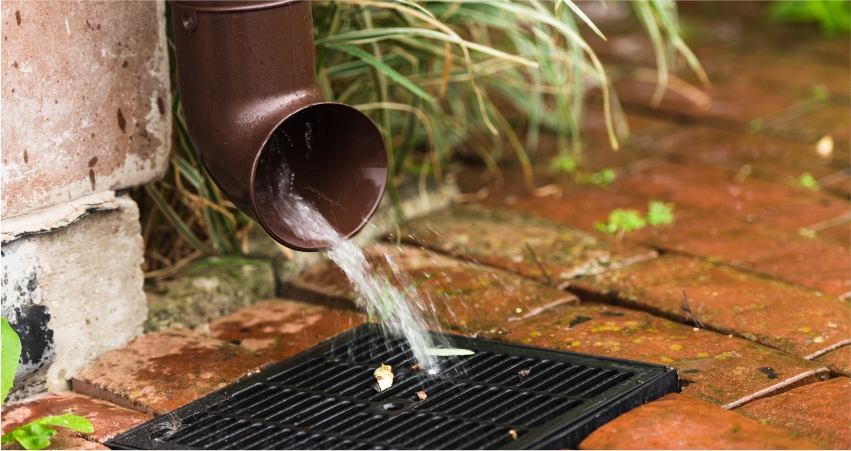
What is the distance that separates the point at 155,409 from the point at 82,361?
0.96ft

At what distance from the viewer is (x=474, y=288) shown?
2.22 m

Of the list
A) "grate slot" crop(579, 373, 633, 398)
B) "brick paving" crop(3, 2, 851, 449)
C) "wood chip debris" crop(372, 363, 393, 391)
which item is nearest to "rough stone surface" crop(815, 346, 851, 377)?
"brick paving" crop(3, 2, 851, 449)

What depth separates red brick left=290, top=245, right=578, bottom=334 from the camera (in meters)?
2.09

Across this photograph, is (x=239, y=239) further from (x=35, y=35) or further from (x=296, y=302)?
(x=35, y=35)

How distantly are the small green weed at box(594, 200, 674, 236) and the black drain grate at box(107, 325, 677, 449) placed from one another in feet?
2.62

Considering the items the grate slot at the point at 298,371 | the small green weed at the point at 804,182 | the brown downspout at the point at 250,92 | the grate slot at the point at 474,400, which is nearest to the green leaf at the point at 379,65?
the brown downspout at the point at 250,92

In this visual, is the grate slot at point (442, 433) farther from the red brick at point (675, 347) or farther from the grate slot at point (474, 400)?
the red brick at point (675, 347)

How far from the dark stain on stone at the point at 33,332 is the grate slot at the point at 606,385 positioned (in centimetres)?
110

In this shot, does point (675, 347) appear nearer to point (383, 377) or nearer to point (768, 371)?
point (768, 371)

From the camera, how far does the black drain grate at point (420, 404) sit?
1.56 meters

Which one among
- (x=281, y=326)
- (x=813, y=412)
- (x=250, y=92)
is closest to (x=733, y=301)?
(x=813, y=412)

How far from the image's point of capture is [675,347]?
6.04ft

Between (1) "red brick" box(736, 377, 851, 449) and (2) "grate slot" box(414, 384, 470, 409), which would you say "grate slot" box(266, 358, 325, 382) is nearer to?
(2) "grate slot" box(414, 384, 470, 409)

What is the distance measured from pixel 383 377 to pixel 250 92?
62cm
